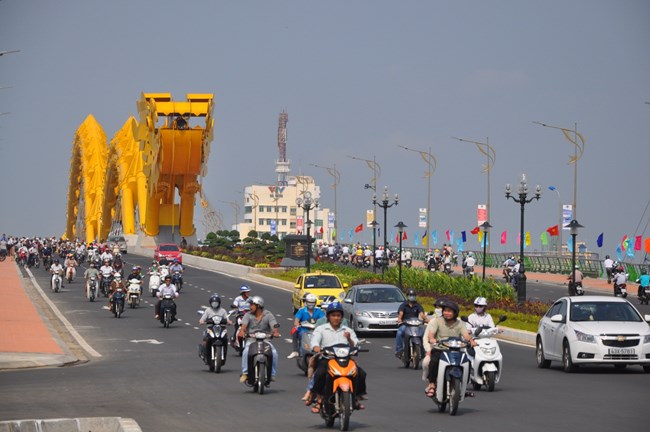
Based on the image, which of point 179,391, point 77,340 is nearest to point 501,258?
point 77,340

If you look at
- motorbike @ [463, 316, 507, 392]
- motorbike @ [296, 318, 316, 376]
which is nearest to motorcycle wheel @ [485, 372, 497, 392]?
motorbike @ [463, 316, 507, 392]

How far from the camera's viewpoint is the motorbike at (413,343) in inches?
1027

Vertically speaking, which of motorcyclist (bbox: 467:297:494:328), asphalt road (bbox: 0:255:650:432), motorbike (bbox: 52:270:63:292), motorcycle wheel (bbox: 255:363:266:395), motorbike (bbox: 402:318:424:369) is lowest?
asphalt road (bbox: 0:255:650:432)

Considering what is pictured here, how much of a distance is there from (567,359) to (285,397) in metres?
6.51

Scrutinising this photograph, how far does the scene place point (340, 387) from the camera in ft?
52.4

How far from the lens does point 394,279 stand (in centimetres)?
5806

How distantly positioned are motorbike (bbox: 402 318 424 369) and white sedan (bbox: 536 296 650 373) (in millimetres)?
2305

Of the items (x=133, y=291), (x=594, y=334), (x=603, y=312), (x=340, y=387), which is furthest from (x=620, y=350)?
(x=133, y=291)

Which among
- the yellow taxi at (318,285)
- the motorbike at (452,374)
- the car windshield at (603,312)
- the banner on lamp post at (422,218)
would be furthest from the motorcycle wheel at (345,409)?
the banner on lamp post at (422,218)

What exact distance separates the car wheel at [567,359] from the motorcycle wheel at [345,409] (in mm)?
9302

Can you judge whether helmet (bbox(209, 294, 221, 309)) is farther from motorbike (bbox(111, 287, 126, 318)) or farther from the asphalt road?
motorbike (bbox(111, 287, 126, 318))

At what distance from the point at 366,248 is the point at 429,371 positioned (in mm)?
85816

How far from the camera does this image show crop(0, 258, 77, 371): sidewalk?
27734 millimetres

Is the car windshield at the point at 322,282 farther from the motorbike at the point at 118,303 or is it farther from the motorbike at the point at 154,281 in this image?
the motorbike at the point at 154,281
